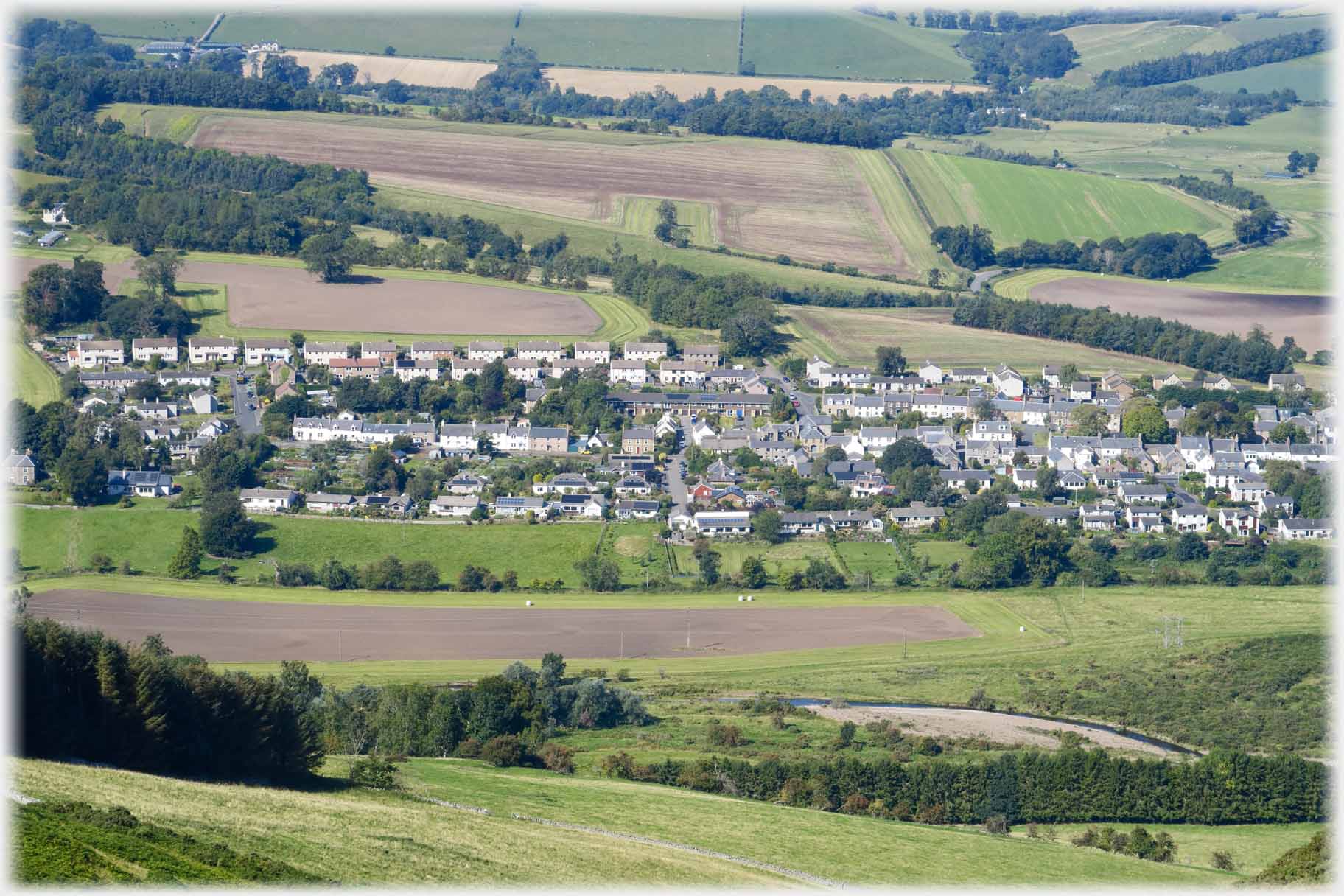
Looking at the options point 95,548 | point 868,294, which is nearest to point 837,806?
point 95,548

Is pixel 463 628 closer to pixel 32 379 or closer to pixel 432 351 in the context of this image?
pixel 432 351

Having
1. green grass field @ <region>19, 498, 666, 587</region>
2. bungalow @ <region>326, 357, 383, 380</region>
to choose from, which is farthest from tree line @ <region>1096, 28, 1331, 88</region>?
green grass field @ <region>19, 498, 666, 587</region>

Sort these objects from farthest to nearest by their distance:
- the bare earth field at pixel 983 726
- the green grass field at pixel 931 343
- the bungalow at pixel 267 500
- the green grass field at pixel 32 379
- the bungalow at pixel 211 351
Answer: the green grass field at pixel 931 343 < the bungalow at pixel 211 351 < the green grass field at pixel 32 379 < the bungalow at pixel 267 500 < the bare earth field at pixel 983 726

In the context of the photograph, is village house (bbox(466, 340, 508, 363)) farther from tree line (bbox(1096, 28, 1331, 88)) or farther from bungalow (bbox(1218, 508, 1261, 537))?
tree line (bbox(1096, 28, 1331, 88))

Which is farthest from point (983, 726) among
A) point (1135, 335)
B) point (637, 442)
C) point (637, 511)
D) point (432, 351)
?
point (1135, 335)

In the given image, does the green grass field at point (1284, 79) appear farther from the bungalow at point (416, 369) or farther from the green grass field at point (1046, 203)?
the bungalow at point (416, 369)

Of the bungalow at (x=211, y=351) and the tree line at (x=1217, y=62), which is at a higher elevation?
the tree line at (x=1217, y=62)

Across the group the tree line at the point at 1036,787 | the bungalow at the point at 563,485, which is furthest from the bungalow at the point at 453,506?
the tree line at the point at 1036,787
